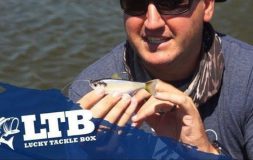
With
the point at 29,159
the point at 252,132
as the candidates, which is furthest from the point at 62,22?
the point at 29,159

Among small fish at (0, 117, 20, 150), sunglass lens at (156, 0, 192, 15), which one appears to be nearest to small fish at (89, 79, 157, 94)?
small fish at (0, 117, 20, 150)

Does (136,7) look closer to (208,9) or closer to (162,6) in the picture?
(162,6)

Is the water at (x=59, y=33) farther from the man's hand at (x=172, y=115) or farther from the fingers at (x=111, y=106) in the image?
the fingers at (x=111, y=106)

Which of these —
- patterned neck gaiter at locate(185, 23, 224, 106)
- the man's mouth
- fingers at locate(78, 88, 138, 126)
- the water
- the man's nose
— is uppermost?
the man's nose

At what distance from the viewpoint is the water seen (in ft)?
27.0

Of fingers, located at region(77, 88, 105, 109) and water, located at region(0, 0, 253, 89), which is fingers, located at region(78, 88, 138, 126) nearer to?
fingers, located at region(77, 88, 105, 109)

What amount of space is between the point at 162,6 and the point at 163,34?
173mm

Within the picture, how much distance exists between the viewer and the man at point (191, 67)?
3.42m

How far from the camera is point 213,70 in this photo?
142 inches

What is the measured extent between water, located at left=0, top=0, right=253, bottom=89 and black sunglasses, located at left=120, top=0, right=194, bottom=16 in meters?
4.51

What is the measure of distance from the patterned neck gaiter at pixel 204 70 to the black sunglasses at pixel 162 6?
38 cm

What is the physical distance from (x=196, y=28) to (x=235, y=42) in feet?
1.21

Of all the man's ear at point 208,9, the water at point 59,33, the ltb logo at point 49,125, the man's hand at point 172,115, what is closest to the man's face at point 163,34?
the man's ear at point 208,9

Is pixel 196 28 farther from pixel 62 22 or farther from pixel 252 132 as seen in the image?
pixel 62 22
